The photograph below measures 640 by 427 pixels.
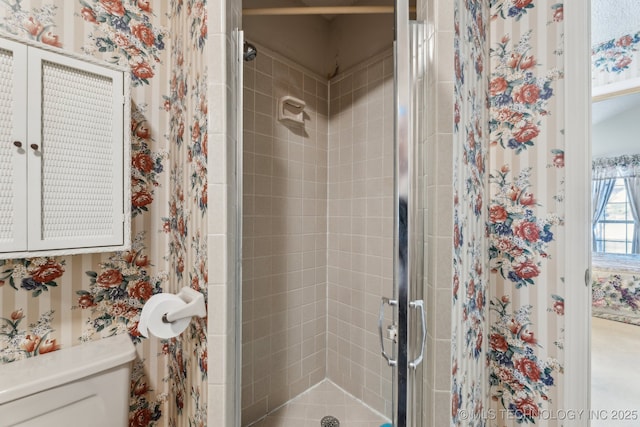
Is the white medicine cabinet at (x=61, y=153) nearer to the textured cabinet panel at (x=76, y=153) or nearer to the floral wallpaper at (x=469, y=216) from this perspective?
the textured cabinet panel at (x=76, y=153)

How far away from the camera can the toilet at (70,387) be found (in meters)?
0.75

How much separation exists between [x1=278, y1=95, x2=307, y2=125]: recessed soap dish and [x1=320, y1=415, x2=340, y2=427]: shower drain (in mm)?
1777

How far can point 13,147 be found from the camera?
75cm

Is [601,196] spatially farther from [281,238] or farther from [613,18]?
[281,238]

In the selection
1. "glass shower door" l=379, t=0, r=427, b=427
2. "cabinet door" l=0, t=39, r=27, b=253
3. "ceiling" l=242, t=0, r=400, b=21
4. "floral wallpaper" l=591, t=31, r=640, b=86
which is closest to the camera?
"glass shower door" l=379, t=0, r=427, b=427

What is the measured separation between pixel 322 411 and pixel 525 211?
5.06 ft

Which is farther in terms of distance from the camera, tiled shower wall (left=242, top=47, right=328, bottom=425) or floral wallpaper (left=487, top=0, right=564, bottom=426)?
tiled shower wall (left=242, top=47, right=328, bottom=425)

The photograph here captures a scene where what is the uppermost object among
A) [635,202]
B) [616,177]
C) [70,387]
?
[616,177]

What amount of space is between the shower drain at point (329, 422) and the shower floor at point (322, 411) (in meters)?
0.02

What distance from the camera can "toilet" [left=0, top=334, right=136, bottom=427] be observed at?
75cm


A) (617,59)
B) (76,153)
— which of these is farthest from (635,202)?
(76,153)

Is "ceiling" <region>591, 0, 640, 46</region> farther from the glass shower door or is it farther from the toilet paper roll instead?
the toilet paper roll

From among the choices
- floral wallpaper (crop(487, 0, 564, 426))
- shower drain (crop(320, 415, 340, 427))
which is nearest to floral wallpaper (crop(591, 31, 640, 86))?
floral wallpaper (crop(487, 0, 564, 426))

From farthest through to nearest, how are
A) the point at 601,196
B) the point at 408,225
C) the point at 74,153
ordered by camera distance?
the point at 601,196, the point at 74,153, the point at 408,225
